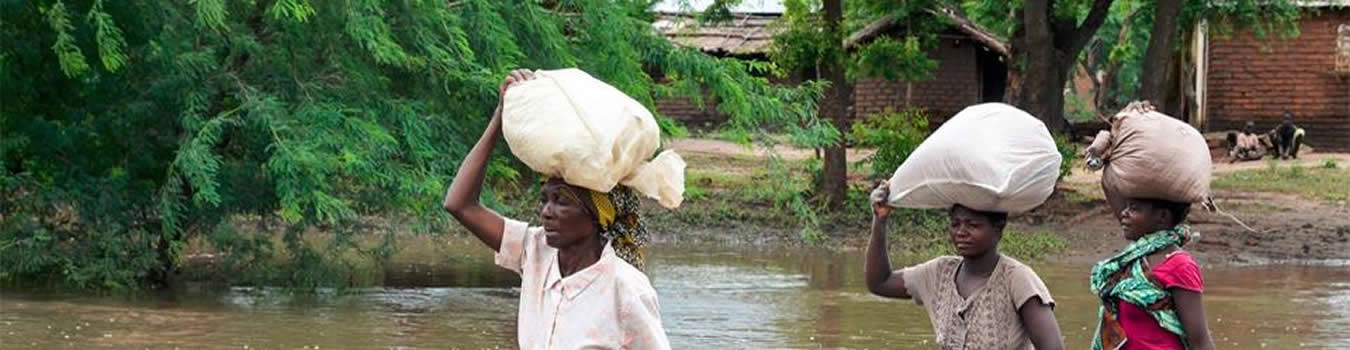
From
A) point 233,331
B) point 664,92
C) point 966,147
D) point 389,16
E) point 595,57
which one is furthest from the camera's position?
point 664,92

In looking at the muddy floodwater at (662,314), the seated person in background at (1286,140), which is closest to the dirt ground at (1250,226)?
the muddy floodwater at (662,314)

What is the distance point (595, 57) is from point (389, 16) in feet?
4.91

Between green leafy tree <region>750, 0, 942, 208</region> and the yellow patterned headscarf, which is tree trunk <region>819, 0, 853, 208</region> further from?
the yellow patterned headscarf

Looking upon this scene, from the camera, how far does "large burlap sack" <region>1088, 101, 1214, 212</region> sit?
4.57 meters

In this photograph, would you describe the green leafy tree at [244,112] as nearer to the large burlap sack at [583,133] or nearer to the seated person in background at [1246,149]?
the large burlap sack at [583,133]

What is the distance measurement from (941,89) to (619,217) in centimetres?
2795

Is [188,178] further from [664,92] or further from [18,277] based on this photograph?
[664,92]

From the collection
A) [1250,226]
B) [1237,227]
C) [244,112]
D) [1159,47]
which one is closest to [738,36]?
[1159,47]

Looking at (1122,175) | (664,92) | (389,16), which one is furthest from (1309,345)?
(1122,175)

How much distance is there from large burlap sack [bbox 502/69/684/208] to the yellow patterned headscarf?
0.15 feet

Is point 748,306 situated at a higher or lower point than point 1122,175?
lower

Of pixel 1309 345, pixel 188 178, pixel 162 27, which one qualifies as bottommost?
pixel 1309 345

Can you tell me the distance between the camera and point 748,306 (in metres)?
13.5

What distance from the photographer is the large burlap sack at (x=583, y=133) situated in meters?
3.91
